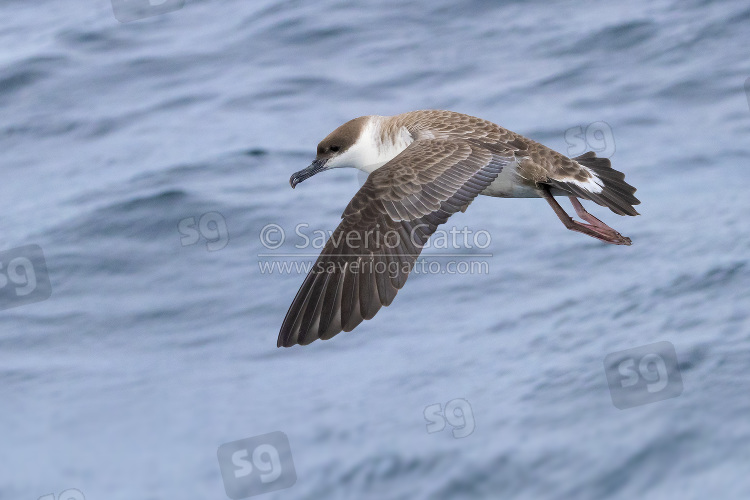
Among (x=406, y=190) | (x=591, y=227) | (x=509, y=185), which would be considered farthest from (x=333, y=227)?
(x=406, y=190)

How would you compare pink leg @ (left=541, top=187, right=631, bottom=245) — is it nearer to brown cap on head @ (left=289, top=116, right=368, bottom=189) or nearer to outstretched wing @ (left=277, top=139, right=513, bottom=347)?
outstretched wing @ (left=277, top=139, right=513, bottom=347)

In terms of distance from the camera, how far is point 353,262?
215 inches

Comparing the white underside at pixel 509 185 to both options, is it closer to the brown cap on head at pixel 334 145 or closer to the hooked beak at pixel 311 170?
the brown cap on head at pixel 334 145

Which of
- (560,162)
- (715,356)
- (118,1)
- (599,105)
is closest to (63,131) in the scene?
(118,1)

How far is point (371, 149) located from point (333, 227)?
2135mm

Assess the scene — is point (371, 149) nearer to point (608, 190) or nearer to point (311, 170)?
point (311, 170)

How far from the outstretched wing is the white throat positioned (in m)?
0.80

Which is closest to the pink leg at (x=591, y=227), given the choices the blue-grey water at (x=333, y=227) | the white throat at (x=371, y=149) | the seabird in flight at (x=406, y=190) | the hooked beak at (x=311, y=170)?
the seabird in flight at (x=406, y=190)

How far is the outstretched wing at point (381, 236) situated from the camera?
525cm

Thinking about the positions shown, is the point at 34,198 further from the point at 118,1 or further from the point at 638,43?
the point at 638,43

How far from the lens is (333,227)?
29.2ft

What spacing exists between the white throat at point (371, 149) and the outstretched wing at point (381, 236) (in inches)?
31.6

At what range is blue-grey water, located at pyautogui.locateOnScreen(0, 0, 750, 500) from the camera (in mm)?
6262

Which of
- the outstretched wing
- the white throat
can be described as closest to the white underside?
the outstretched wing
